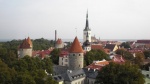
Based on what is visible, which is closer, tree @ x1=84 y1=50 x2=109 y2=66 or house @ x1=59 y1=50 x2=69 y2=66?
tree @ x1=84 y1=50 x2=109 y2=66

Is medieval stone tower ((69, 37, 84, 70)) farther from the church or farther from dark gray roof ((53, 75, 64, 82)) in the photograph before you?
dark gray roof ((53, 75, 64, 82))

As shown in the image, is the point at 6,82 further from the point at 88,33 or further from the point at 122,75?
the point at 88,33

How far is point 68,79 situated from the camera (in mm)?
33781

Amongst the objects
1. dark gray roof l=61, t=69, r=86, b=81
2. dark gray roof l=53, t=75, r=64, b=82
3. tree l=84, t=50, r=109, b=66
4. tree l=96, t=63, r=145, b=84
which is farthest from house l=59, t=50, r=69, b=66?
tree l=96, t=63, r=145, b=84

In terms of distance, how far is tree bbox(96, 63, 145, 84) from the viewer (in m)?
29.2

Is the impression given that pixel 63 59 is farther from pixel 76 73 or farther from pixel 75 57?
pixel 76 73

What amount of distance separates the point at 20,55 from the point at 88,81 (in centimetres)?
1764

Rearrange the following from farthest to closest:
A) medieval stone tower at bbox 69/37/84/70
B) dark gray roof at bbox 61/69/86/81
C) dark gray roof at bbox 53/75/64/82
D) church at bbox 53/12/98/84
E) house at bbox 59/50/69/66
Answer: house at bbox 59/50/69/66 → medieval stone tower at bbox 69/37/84/70 → dark gray roof at bbox 61/69/86/81 → church at bbox 53/12/98/84 → dark gray roof at bbox 53/75/64/82

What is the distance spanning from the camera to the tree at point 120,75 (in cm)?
2916

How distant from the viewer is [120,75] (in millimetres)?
29812

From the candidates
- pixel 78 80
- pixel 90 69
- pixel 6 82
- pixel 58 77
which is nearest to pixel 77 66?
pixel 90 69

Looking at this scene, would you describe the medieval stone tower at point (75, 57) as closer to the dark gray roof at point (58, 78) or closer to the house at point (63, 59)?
the dark gray roof at point (58, 78)

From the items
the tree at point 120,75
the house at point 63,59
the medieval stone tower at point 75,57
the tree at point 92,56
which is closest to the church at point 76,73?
the medieval stone tower at point 75,57

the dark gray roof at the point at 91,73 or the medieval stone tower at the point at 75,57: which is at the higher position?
the medieval stone tower at the point at 75,57
